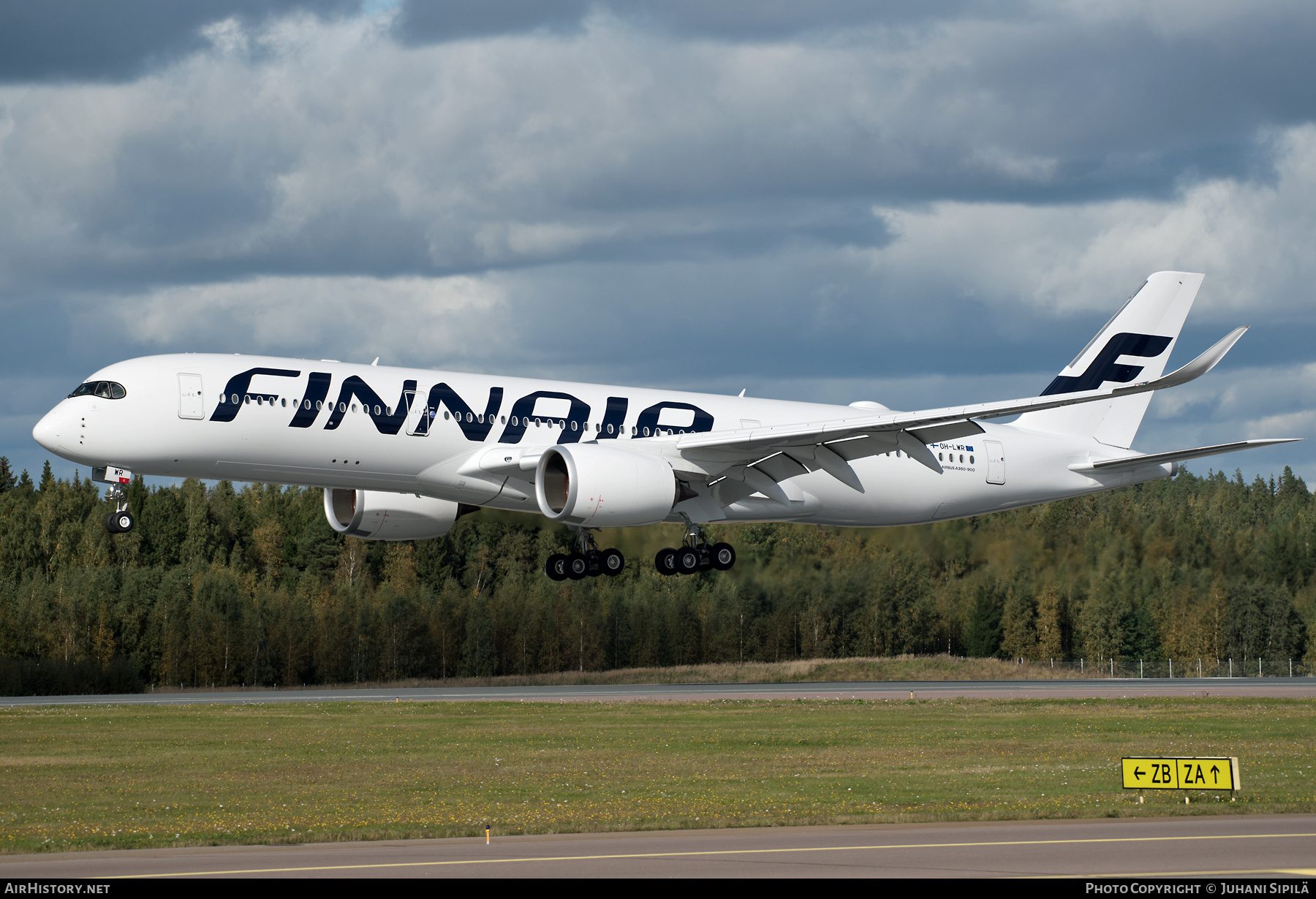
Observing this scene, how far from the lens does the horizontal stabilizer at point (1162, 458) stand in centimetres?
4144

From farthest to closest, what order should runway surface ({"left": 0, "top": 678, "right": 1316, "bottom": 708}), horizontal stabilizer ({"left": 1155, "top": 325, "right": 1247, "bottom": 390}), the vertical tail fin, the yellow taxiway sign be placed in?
runway surface ({"left": 0, "top": 678, "right": 1316, "bottom": 708})
the vertical tail fin
horizontal stabilizer ({"left": 1155, "top": 325, "right": 1247, "bottom": 390})
the yellow taxiway sign

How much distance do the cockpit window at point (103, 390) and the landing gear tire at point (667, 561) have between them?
52.5ft

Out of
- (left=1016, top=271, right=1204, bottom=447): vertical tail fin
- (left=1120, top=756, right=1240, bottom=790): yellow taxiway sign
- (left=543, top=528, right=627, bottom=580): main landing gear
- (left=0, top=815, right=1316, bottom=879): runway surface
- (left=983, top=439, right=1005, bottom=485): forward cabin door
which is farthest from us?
(left=1016, top=271, right=1204, bottom=447): vertical tail fin

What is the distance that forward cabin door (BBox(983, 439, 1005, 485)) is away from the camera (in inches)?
2005

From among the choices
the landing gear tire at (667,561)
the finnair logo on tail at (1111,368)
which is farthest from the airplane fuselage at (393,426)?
the finnair logo on tail at (1111,368)

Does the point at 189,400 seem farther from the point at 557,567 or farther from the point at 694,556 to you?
the point at 694,556

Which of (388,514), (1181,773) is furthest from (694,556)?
(1181,773)

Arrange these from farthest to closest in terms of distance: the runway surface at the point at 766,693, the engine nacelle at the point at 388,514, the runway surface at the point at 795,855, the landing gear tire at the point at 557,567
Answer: the runway surface at the point at 766,693 → the engine nacelle at the point at 388,514 → the landing gear tire at the point at 557,567 → the runway surface at the point at 795,855

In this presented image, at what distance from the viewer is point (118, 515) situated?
125ft

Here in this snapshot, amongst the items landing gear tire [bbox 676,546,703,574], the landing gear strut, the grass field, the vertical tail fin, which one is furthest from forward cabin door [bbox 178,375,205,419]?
the vertical tail fin

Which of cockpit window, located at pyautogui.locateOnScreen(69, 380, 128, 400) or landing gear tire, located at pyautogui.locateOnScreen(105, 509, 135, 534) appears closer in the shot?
cockpit window, located at pyautogui.locateOnScreen(69, 380, 128, 400)

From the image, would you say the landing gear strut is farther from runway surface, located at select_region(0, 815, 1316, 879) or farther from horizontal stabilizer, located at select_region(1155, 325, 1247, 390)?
horizontal stabilizer, located at select_region(1155, 325, 1247, 390)

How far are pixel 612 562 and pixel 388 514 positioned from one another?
825 cm

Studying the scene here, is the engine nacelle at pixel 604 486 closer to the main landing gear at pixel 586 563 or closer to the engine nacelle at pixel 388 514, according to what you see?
the main landing gear at pixel 586 563
